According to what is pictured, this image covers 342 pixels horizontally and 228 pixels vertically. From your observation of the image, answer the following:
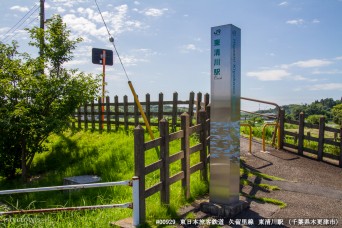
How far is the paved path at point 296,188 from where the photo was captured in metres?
5.21

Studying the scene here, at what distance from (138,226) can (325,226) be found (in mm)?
2906

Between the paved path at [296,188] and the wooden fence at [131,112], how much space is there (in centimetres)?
287

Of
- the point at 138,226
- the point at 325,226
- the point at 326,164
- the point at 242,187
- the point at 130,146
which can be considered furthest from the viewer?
the point at 130,146

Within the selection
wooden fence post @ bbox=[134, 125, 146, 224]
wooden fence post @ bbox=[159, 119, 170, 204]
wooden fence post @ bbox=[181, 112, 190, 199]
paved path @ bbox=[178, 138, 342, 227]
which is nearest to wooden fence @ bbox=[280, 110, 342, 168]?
paved path @ bbox=[178, 138, 342, 227]

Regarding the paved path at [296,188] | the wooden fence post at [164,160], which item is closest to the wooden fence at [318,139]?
the paved path at [296,188]

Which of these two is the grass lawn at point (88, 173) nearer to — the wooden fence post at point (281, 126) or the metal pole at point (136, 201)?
the metal pole at point (136, 201)

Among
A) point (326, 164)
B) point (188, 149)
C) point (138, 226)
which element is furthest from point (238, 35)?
point (326, 164)

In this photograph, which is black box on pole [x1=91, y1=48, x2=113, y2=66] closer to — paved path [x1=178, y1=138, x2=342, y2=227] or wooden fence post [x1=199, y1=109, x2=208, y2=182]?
paved path [x1=178, y1=138, x2=342, y2=227]

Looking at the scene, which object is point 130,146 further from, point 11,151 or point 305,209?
point 305,209

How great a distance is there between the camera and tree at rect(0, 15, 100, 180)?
1016 cm

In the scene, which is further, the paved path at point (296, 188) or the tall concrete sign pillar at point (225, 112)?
the paved path at point (296, 188)

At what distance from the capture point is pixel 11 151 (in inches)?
432

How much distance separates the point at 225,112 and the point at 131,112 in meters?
9.15

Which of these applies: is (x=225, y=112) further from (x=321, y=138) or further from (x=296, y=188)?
(x=321, y=138)
